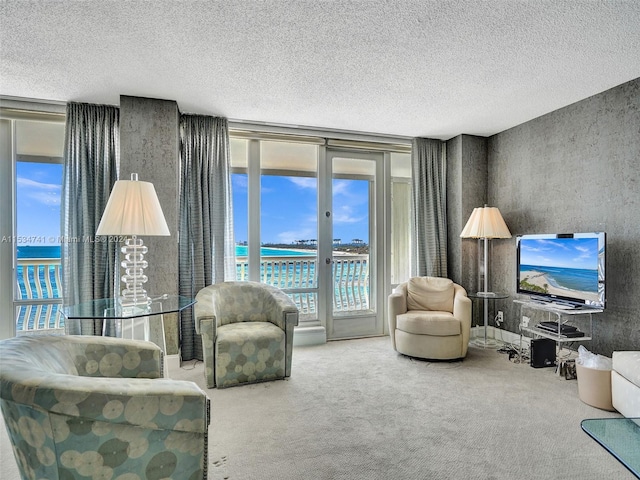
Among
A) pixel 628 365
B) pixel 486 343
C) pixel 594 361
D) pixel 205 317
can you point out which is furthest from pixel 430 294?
pixel 205 317

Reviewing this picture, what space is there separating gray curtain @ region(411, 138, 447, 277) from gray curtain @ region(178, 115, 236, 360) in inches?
90.5

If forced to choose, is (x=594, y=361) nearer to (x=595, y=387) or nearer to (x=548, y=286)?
(x=595, y=387)

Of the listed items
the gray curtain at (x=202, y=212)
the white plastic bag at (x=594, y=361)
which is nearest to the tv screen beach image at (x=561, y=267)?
the white plastic bag at (x=594, y=361)

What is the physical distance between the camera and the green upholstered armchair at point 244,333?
9.26 ft

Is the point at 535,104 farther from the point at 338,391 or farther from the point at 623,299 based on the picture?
the point at 338,391

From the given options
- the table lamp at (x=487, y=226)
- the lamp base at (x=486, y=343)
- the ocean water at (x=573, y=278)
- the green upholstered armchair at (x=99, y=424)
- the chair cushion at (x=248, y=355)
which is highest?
the table lamp at (x=487, y=226)

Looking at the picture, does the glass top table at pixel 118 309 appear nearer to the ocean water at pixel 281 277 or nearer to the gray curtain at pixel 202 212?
the gray curtain at pixel 202 212

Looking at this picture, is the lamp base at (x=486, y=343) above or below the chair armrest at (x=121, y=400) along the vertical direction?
below

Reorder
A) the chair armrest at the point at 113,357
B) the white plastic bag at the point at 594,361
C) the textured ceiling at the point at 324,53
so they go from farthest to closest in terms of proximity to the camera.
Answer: the white plastic bag at the point at 594,361, the textured ceiling at the point at 324,53, the chair armrest at the point at 113,357

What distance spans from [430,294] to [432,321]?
1.83ft

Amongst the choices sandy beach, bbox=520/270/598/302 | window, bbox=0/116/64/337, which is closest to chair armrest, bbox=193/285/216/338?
window, bbox=0/116/64/337

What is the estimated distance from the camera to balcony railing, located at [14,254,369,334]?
3.37 metres

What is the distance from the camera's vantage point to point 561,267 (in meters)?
3.24

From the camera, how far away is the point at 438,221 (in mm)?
4555
